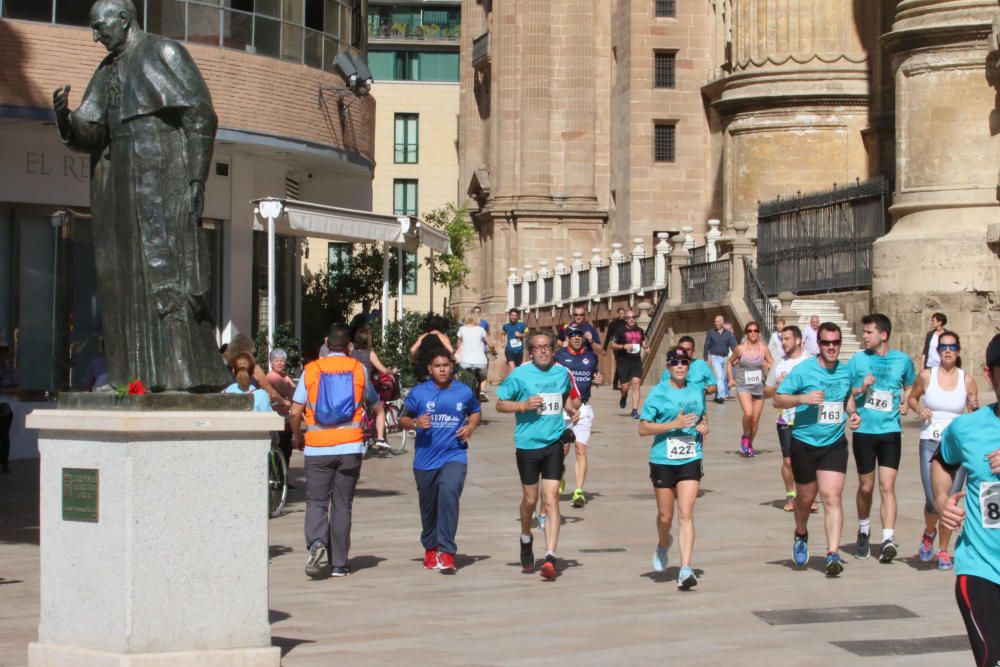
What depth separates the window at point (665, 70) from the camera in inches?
2376

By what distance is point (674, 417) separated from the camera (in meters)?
13.1

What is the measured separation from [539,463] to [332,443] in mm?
1532

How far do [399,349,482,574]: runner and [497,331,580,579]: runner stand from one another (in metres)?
0.31

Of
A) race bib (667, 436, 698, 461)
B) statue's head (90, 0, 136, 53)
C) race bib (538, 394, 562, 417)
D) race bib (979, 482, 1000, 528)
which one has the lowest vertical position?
race bib (667, 436, 698, 461)

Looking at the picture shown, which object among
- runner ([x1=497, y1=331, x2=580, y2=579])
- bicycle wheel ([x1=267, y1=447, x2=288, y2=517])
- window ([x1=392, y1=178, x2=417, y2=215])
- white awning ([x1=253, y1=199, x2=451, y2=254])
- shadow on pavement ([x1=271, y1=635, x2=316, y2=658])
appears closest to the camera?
shadow on pavement ([x1=271, y1=635, x2=316, y2=658])

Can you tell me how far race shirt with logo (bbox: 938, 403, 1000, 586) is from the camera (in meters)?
7.11

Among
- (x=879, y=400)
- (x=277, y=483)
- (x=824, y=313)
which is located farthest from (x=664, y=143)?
(x=879, y=400)

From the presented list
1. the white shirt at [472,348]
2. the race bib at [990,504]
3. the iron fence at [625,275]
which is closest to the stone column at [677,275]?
the iron fence at [625,275]

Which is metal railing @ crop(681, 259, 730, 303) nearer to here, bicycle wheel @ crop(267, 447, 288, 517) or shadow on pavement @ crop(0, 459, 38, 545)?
shadow on pavement @ crop(0, 459, 38, 545)

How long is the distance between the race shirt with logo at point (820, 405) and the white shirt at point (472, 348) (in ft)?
51.3

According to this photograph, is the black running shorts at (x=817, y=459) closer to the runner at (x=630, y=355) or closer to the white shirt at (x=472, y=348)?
the runner at (x=630, y=355)

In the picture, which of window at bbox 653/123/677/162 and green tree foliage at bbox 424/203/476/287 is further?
green tree foliage at bbox 424/203/476/287

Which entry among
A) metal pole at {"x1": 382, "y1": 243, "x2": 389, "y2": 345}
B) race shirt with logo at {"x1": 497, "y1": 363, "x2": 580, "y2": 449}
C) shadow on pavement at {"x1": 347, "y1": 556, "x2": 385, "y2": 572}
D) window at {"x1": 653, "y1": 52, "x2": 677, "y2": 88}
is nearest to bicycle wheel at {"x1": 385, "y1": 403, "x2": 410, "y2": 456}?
metal pole at {"x1": 382, "y1": 243, "x2": 389, "y2": 345}

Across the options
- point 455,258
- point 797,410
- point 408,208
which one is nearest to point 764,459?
point 797,410
